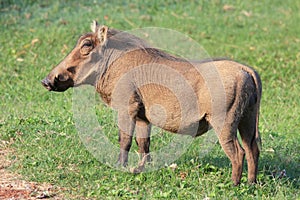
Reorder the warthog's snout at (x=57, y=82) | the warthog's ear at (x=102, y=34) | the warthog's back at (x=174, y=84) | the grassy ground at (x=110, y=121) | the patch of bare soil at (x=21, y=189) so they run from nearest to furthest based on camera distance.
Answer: the patch of bare soil at (x=21, y=189), the warthog's back at (x=174, y=84), the grassy ground at (x=110, y=121), the warthog's ear at (x=102, y=34), the warthog's snout at (x=57, y=82)

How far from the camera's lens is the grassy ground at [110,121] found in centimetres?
604

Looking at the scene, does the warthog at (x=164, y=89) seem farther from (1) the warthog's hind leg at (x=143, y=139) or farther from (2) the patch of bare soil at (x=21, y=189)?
(2) the patch of bare soil at (x=21, y=189)

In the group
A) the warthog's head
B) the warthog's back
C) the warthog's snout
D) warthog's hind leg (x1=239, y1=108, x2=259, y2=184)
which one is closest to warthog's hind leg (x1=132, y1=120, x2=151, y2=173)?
the warthog's back

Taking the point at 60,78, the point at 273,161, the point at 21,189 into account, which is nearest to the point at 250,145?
the point at 273,161

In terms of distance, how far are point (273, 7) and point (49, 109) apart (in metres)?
7.12

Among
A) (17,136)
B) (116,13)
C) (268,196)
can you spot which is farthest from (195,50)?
(268,196)

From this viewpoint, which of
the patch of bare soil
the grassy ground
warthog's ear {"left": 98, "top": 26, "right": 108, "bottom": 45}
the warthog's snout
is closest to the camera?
the patch of bare soil

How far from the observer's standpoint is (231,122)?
231 inches

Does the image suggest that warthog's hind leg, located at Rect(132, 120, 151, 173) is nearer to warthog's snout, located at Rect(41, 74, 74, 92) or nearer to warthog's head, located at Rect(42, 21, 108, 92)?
warthog's head, located at Rect(42, 21, 108, 92)

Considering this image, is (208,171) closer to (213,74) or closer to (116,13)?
(213,74)

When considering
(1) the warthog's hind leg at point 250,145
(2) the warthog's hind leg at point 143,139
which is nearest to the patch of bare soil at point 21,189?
(2) the warthog's hind leg at point 143,139

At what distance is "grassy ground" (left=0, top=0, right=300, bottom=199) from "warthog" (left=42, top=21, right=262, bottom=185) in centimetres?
37

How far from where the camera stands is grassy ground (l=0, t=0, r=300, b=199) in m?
6.04

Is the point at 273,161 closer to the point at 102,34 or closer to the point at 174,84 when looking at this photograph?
the point at 174,84
